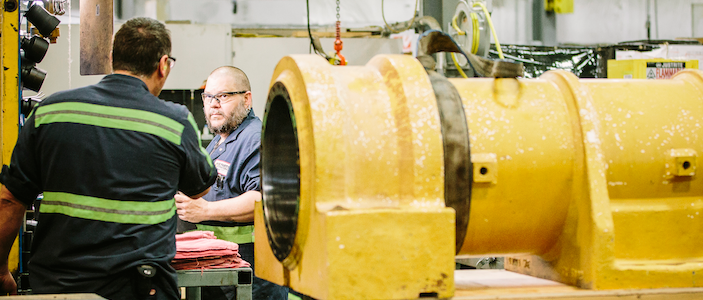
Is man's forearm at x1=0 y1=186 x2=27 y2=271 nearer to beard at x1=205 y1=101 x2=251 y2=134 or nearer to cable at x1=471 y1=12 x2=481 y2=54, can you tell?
beard at x1=205 y1=101 x2=251 y2=134

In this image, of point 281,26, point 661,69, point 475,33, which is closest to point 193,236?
point 475,33

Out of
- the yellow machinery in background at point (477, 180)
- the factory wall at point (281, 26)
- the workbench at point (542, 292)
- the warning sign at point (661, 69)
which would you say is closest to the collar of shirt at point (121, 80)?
the yellow machinery in background at point (477, 180)

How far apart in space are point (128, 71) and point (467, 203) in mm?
1298

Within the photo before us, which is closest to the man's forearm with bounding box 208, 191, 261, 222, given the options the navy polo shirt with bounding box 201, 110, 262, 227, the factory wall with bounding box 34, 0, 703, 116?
the navy polo shirt with bounding box 201, 110, 262, 227

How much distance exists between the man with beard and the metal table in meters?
0.49

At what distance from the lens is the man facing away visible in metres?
1.92

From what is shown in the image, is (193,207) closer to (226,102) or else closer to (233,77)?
(226,102)

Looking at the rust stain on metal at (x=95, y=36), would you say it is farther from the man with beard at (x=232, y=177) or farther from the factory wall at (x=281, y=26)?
the factory wall at (x=281, y=26)

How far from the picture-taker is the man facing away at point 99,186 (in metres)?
1.92

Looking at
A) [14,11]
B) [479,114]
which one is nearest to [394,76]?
[479,114]

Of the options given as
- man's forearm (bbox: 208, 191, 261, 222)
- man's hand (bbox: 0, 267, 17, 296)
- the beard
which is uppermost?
the beard

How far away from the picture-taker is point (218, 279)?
257cm

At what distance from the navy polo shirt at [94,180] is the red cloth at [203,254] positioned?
1.67 ft

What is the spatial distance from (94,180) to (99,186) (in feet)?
0.08
